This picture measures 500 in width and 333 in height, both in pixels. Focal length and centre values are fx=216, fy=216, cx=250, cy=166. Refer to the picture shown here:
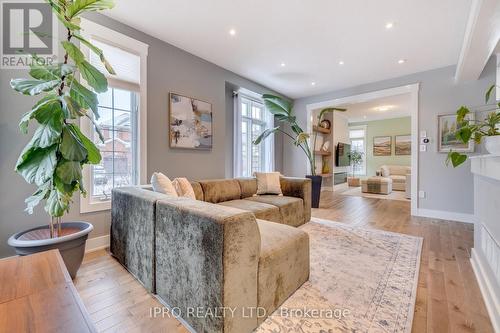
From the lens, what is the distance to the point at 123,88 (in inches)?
109

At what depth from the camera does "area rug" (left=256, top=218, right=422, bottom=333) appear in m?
1.37

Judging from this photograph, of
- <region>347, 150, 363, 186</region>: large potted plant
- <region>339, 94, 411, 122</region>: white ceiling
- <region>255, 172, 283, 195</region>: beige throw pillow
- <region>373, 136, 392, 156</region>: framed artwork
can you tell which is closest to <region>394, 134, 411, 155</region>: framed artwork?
<region>373, 136, 392, 156</region>: framed artwork

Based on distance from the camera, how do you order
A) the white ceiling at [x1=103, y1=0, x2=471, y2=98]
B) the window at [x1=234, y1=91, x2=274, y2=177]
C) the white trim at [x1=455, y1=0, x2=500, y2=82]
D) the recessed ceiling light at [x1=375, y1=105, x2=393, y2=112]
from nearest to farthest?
the white trim at [x1=455, y1=0, x2=500, y2=82], the white ceiling at [x1=103, y1=0, x2=471, y2=98], the window at [x1=234, y1=91, x2=274, y2=177], the recessed ceiling light at [x1=375, y1=105, x2=393, y2=112]

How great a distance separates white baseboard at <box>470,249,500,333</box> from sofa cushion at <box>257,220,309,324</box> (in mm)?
1163

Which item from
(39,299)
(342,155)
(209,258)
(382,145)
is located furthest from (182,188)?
(382,145)

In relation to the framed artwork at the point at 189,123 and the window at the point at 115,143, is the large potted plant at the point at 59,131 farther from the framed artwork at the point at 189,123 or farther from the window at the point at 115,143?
the framed artwork at the point at 189,123

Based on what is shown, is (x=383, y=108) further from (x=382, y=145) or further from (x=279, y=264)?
(x=279, y=264)

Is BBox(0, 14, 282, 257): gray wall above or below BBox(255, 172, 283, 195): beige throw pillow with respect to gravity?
above

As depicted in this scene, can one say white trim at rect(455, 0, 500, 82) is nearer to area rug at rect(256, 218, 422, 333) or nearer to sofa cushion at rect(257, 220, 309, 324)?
area rug at rect(256, 218, 422, 333)

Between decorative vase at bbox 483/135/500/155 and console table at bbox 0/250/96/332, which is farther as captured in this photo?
decorative vase at bbox 483/135/500/155

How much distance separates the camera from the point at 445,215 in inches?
155

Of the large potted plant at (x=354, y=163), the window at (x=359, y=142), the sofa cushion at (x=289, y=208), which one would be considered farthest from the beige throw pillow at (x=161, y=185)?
the window at (x=359, y=142)

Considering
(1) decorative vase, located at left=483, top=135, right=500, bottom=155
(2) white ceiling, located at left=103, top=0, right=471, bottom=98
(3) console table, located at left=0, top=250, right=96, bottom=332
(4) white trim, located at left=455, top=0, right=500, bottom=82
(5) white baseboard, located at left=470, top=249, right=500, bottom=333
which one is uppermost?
(2) white ceiling, located at left=103, top=0, right=471, bottom=98

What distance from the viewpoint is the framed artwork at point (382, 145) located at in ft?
29.5
